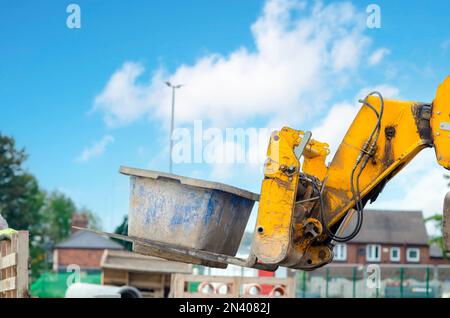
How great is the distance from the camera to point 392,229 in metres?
67.5

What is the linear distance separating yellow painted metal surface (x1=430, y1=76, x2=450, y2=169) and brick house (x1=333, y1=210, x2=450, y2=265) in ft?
189

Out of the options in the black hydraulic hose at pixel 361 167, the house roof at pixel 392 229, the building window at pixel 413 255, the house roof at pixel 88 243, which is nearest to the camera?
the black hydraulic hose at pixel 361 167

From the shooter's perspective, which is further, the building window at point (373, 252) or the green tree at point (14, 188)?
the building window at point (373, 252)

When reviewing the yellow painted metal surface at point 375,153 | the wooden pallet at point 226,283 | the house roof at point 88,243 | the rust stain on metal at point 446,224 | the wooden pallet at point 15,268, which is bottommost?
the house roof at point 88,243

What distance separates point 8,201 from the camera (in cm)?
5419

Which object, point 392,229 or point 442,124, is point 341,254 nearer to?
point 392,229

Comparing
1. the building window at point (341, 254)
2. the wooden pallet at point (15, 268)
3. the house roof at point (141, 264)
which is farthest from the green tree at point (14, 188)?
the wooden pallet at point (15, 268)

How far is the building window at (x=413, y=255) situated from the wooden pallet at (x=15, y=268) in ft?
203

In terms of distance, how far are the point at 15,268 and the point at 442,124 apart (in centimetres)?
402

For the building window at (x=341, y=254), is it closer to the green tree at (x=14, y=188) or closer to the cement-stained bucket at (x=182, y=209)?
the green tree at (x=14, y=188)

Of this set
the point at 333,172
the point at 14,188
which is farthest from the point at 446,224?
the point at 14,188

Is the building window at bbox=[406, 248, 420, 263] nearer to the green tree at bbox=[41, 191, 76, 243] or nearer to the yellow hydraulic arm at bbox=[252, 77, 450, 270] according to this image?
the green tree at bbox=[41, 191, 76, 243]

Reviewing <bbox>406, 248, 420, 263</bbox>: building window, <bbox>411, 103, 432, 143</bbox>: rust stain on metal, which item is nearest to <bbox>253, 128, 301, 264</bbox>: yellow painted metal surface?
<bbox>411, 103, 432, 143</bbox>: rust stain on metal

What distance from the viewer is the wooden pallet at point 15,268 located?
23.6 feet
